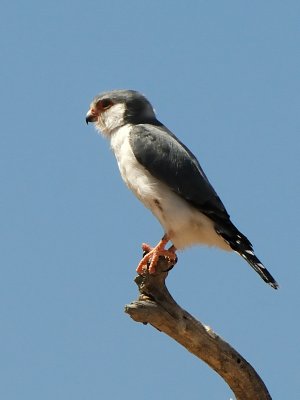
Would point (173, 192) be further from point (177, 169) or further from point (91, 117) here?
point (91, 117)

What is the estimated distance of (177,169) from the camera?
9016 mm

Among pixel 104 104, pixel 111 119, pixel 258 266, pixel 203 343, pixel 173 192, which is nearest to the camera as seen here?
pixel 203 343

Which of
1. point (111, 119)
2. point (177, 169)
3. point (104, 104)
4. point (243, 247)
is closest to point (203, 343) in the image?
point (243, 247)

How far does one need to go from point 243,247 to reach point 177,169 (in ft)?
3.61

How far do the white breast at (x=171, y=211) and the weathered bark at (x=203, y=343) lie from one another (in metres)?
1.31

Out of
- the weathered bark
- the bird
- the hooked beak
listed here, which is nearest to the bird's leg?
the bird

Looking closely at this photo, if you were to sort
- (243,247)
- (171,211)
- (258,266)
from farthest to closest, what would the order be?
(171,211)
(243,247)
(258,266)

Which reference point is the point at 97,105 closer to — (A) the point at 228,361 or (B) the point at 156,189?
(B) the point at 156,189

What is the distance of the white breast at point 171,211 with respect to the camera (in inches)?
345

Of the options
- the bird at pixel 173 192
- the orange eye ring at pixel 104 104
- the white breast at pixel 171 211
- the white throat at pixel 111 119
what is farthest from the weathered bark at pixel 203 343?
the orange eye ring at pixel 104 104

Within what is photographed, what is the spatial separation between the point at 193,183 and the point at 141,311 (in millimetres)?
1926

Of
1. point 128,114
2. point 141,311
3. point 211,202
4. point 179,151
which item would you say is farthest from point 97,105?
point 141,311

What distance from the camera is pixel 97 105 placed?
9922 millimetres

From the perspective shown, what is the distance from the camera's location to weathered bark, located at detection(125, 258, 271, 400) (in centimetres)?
743
